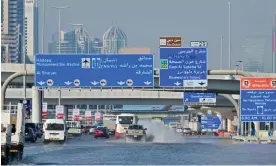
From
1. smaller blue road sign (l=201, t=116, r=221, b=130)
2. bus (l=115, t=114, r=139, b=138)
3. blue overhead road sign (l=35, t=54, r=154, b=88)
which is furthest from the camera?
smaller blue road sign (l=201, t=116, r=221, b=130)

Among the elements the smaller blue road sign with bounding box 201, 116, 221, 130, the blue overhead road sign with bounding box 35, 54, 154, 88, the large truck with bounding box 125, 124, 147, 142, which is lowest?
the smaller blue road sign with bounding box 201, 116, 221, 130

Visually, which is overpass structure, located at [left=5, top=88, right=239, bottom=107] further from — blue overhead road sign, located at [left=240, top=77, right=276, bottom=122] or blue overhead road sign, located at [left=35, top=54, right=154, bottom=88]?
blue overhead road sign, located at [left=35, top=54, right=154, bottom=88]

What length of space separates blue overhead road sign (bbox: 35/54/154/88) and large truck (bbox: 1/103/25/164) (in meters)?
26.5

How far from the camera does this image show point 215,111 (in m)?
162

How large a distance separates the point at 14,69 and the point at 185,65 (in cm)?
2508

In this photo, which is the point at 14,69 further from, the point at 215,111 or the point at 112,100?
the point at 215,111

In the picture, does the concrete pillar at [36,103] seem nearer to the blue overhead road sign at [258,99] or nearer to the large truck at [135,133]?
the large truck at [135,133]

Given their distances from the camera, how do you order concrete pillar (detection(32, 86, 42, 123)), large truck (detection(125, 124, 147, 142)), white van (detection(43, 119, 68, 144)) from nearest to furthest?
white van (detection(43, 119, 68, 144)) → large truck (detection(125, 124, 147, 142)) → concrete pillar (detection(32, 86, 42, 123))

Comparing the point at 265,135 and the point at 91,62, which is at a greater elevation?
the point at 91,62

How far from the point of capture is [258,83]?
7106cm

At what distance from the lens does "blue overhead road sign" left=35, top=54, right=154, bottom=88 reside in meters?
69.8

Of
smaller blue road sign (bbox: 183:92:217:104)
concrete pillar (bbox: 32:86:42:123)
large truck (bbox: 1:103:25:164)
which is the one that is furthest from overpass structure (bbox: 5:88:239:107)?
large truck (bbox: 1:103:25:164)

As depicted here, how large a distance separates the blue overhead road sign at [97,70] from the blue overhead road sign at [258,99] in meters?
7.28

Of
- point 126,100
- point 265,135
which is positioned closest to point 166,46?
point 265,135
